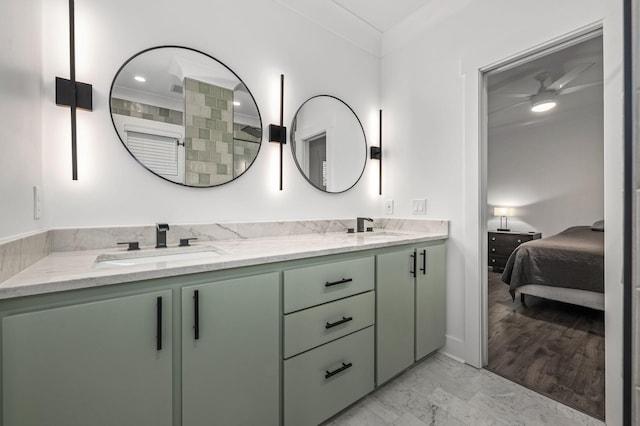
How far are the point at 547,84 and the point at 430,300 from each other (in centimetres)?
321

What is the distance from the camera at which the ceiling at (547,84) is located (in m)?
2.55

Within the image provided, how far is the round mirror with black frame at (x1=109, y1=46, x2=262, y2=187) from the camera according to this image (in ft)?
4.46

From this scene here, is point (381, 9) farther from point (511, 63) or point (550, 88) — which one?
point (550, 88)

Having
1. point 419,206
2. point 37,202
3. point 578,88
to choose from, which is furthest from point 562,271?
point 37,202

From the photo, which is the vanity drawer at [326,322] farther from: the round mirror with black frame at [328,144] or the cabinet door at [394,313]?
the round mirror with black frame at [328,144]

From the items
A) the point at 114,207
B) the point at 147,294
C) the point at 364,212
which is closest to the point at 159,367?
the point at 147,294

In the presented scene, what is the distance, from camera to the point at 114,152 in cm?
133

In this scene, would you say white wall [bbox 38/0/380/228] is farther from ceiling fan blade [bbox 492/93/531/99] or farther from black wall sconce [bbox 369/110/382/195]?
ceiling fan blade [bbox 492/93/531/99]

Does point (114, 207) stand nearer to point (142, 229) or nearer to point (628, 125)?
point (142, 229)

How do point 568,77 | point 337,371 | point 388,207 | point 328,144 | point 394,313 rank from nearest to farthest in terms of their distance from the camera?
point 337,371 → point 394,313 → point 328,144 → point 388,207 → point 568,77

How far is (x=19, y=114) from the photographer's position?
92 cm

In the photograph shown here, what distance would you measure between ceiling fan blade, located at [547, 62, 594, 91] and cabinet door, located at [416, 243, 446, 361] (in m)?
2.72

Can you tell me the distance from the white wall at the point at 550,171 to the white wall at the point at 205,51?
4152 mm

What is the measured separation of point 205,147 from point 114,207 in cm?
56
